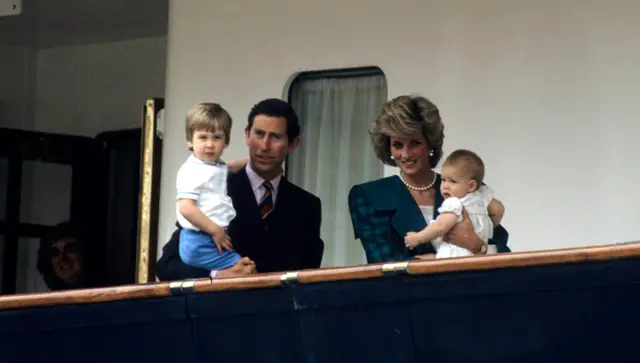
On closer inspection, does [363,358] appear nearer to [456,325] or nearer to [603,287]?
[456,325]

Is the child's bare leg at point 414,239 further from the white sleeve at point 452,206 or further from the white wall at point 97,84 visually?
the white wall at point 97,84

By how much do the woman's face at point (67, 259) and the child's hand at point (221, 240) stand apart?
3961 mm

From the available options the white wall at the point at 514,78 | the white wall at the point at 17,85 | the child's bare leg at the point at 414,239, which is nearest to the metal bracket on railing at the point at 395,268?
the child's bare leg at the point at 414,239

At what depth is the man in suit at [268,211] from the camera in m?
5.25

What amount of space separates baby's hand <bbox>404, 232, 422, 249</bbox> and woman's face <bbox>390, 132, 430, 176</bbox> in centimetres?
25

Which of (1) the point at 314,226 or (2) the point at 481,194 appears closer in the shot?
(2) the point at 481,194

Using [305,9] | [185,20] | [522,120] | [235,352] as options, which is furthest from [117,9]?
[235,352]

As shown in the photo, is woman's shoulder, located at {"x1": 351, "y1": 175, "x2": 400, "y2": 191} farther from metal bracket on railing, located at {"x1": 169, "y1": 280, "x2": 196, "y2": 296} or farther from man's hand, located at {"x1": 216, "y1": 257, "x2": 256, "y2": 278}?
metal bracket on railing, located at {"x1": 169, "y1": 280, "x2": 196, "y2": 296}

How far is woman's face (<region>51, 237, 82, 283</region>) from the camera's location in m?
8.88

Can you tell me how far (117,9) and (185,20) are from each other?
1.65m

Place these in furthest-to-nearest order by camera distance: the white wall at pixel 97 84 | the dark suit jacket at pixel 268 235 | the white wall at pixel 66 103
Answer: the white wall at pixel 66 103
the white wall at pixel 97 84
the dark suit jacket at pixel 268 235

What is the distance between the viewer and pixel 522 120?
6457mm

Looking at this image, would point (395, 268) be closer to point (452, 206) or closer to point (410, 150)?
point (452, 206)

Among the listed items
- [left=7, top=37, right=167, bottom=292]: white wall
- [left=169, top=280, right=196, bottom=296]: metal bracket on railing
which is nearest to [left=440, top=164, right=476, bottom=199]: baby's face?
[left=169, top=280, right=196, bottom=296]: metal bracket on railing
